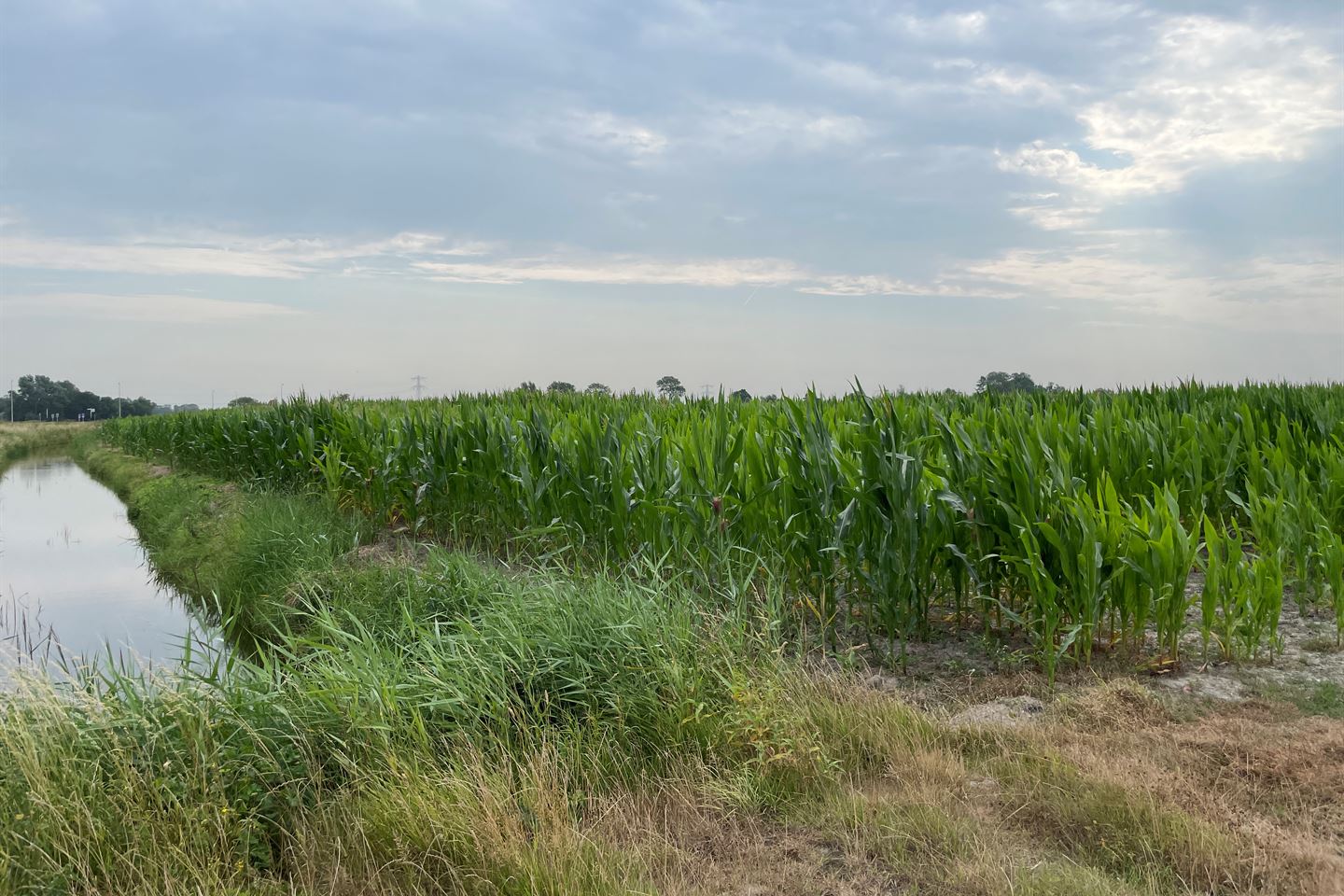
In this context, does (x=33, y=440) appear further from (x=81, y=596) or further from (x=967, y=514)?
(x=967, y=514)

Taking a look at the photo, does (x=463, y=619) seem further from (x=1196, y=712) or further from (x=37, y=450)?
(x=37, y=450)

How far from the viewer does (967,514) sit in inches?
200

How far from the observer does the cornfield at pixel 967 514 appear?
4.90m

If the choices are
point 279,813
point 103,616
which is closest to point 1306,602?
point 279,813

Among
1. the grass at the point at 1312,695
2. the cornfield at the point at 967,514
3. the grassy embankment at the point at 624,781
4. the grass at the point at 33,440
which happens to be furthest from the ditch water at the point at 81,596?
the grass at the point at 33,440

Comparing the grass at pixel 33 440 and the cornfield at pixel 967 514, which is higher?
the cornfield at pixel 967 514

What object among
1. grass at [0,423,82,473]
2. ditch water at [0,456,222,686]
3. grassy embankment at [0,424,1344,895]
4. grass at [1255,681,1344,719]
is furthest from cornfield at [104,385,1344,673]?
grass at [0,423,82,473]

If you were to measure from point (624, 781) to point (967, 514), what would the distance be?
2585mm


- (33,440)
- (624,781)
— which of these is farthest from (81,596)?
(33,440)

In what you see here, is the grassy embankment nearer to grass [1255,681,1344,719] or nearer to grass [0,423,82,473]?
grass [1255,681,1344,719]

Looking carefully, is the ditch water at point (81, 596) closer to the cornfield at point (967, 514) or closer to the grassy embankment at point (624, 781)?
the grassy embankment at point (624, 781)

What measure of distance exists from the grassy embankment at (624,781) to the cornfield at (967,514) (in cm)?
79

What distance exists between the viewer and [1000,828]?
3.28 metres

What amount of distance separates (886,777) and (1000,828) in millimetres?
576
